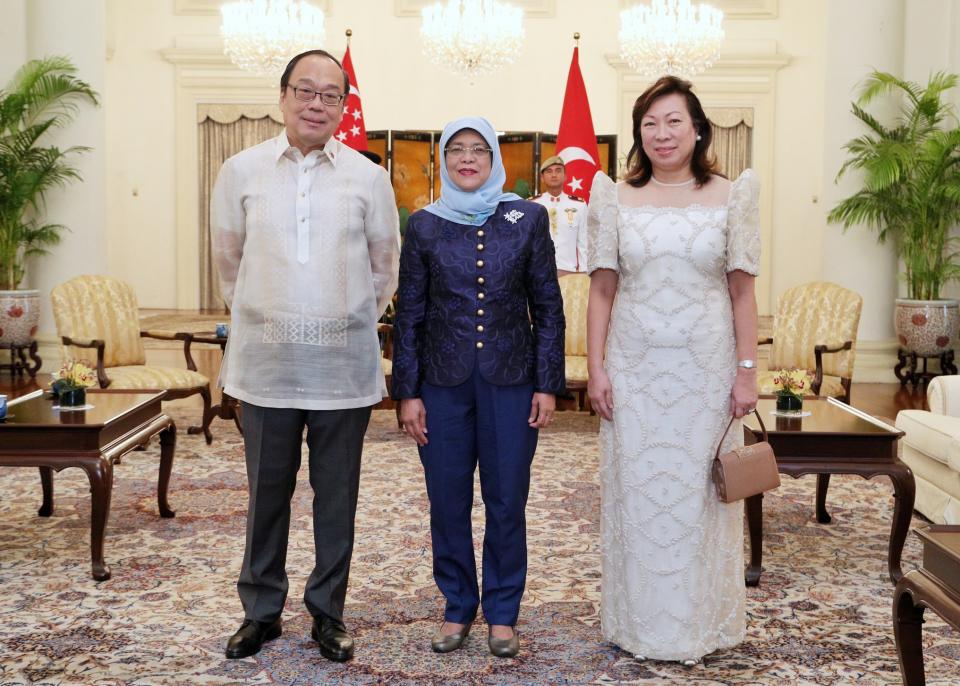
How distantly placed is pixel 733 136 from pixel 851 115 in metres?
5.51

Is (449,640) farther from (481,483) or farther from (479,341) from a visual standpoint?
(479,341)

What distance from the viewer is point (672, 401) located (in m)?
3.23

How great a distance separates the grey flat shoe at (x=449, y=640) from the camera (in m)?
3.32

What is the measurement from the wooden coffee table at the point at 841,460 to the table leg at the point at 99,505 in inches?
97.0

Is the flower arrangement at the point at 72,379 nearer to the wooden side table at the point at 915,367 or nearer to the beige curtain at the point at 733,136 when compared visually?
the wooden side table at the point at 915,367

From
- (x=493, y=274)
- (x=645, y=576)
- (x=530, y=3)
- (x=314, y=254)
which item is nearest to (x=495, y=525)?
(x=645, y=576)

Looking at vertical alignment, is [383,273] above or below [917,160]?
below

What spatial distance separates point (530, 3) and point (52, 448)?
11817 millimetres

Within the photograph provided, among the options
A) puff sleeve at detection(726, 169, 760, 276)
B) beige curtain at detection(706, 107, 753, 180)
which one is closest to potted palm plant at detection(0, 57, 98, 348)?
puff sleeve at detection(726, 169, 760, 276)

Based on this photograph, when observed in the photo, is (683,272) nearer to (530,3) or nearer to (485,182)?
(485,182)

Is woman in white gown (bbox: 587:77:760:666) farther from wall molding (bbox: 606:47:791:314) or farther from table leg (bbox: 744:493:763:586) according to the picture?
wall molding (bbox: 606:47:791:314)

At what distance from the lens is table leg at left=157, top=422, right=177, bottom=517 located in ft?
16.4

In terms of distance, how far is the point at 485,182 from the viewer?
10.3 feet

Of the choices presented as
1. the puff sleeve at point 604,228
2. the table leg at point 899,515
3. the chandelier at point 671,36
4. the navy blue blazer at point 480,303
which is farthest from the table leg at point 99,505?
the chandelier at point 671,36
